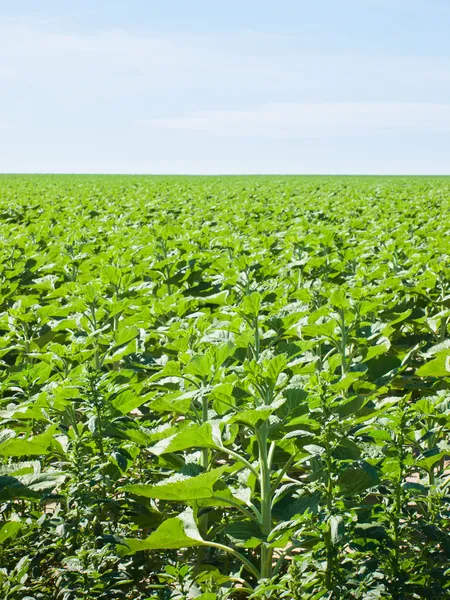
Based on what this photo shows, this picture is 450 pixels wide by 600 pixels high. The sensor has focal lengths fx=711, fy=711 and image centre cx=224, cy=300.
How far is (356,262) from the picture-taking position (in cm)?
907

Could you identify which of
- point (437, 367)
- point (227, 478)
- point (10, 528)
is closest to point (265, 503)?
point (227, 478)

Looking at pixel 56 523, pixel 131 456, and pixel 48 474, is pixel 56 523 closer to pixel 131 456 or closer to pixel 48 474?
pixel 48 474

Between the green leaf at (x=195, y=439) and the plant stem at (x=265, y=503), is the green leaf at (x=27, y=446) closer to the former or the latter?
the green leaf at (x=195, y=439)

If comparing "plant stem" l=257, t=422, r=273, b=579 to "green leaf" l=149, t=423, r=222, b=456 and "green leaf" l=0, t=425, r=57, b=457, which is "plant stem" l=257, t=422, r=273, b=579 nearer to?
"green leaf" l=149, t=423, r=222, b=456

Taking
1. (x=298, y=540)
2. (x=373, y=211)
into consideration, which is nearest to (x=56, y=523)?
(x=298, y=540)

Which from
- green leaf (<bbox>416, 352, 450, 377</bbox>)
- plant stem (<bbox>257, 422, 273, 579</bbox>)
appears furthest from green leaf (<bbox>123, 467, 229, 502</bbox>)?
green leaf (<bbox>416, 352, 450, 377</bbox>)

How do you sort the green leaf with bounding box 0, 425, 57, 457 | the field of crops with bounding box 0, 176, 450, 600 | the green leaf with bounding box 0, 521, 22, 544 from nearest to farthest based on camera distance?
the field of crops with bounding box 0, 176, 450, 600
the green leaf with bounding box 0, 521, 22, 544
the green leaf with bounding box 0, 425, 57, 457

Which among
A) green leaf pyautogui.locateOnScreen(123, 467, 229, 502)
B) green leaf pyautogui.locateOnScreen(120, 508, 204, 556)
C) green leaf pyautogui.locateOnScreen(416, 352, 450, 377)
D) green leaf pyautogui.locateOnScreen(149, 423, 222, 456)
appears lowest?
green leaf pyautogui.locateOnScreen(120, 508, 204, 556)

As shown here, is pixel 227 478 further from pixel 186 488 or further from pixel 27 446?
pixel 27 446

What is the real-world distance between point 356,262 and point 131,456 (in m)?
6.31

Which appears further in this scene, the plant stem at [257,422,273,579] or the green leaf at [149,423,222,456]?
the plant stem at [257,422,273,579]

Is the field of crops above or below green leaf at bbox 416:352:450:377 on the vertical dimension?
below

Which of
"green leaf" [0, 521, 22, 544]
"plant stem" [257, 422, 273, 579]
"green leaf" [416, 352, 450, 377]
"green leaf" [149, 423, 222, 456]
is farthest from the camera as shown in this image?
"green leaf" [416, 352, 450, 377]

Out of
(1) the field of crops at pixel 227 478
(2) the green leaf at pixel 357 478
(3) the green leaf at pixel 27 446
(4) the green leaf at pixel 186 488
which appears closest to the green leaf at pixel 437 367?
(1) the field of crops at pixel 227 478
